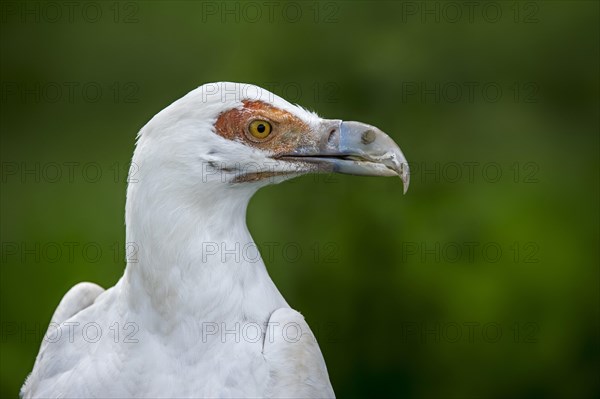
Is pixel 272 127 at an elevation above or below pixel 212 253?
above

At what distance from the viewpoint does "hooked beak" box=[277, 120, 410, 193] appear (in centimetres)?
335

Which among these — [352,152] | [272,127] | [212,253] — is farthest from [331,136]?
[212,253]

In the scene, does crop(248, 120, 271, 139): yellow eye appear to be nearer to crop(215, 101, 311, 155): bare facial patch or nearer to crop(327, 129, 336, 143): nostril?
crop(215, 101, 311, 155): bare facial patch

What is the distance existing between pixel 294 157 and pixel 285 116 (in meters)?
0.15

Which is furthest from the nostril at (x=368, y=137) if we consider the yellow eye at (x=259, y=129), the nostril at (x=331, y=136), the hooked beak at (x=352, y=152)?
the yellow eye at (x=259, y=129)

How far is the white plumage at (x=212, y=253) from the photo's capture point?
3.32 meters

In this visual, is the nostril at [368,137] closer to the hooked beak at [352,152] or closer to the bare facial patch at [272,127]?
the hooked beak at [352,152]

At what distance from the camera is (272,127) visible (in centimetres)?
338

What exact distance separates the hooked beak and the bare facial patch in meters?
0.03

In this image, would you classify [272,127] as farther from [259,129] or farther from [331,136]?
[331,136]

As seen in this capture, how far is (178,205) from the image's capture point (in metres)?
3.34

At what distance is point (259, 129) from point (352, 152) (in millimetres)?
336

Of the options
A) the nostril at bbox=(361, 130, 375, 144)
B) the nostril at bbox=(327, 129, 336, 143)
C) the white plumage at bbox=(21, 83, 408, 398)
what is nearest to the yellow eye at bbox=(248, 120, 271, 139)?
the white plumage at bbox=(21, 83, 408, 398)

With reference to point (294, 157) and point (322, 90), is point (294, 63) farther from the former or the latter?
point (294, 157)
